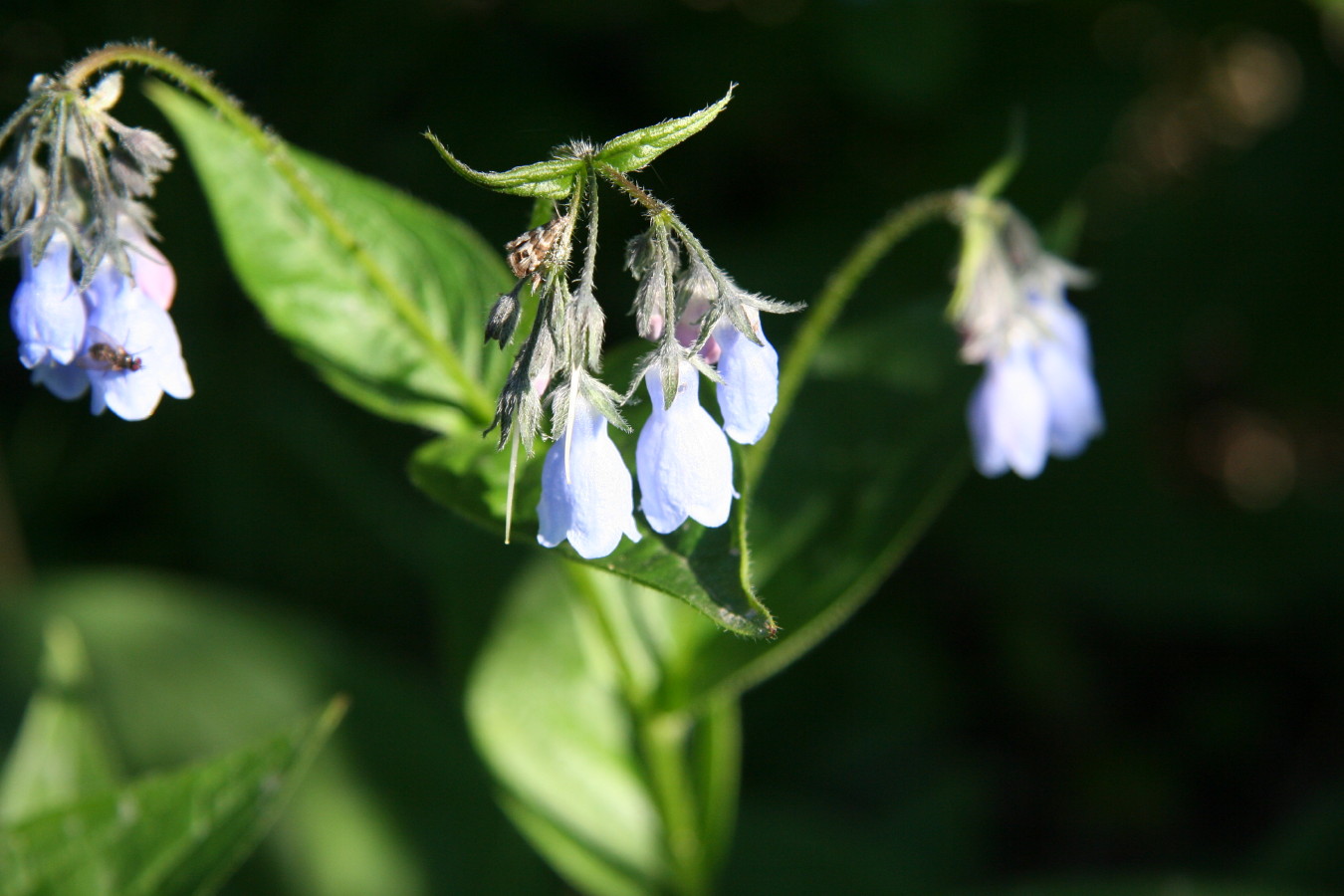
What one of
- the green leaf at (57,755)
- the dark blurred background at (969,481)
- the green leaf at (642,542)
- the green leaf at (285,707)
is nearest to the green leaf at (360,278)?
the green leaf at (642,542)

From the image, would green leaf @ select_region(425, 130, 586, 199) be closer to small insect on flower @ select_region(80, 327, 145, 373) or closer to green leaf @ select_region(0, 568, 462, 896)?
small insect on flower @ select_region(80, 327, 145, 373)

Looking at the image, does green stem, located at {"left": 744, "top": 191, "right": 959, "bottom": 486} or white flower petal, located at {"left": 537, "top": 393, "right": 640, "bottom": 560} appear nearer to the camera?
white flower petal, located at {"left": 537, "top": 393, "right": 640, "bottom": 560}

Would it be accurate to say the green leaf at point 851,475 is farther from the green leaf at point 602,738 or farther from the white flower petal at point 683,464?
the white flower petal at point 683,464

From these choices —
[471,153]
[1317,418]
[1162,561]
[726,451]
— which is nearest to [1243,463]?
[1317,418]

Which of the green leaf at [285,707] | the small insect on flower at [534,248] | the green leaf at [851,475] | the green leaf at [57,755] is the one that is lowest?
the green leaf at [285,707]

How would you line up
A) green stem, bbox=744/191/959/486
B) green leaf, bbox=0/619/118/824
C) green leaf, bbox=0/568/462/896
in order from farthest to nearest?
green leaf, bbox=0/568/462/896, green leaf, bbox=0/619/118/824, green stem, bbox=744/191/959/486

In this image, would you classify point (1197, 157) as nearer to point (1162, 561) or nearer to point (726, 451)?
point (1162, 561)

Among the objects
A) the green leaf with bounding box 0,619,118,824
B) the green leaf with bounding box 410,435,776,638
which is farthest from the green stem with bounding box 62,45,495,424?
the green leaf with bounding box 0,619,118,824
